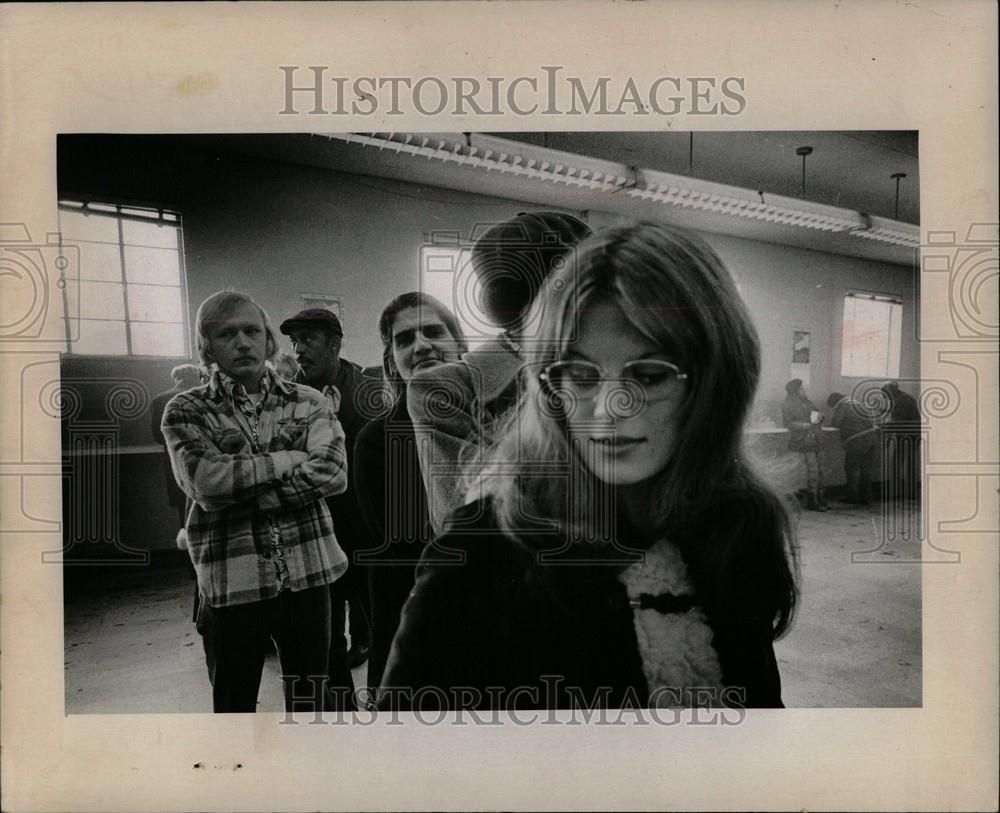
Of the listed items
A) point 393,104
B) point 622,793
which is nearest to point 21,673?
point 622,793

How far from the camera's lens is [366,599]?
1877 mm

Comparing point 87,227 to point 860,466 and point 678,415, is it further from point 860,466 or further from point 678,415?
point 860,466

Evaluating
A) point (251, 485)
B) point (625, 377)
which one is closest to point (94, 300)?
point (251, 485)

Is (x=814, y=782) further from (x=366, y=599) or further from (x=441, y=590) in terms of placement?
(x=366, y=599)

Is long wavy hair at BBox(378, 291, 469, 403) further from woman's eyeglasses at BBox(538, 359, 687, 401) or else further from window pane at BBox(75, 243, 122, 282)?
window pane at BBox(75, 243, 122, 282)

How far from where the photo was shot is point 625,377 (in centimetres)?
180

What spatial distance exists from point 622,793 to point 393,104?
Answer: 2048 millimetres

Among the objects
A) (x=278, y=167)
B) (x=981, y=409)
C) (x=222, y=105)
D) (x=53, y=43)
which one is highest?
(x=53, y=43)

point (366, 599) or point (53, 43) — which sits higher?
point (53, 43)

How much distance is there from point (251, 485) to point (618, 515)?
1.02m

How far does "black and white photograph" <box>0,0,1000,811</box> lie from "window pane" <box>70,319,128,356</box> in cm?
1

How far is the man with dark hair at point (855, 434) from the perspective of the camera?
1.86 metres

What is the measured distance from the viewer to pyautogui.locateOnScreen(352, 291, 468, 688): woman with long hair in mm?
1838

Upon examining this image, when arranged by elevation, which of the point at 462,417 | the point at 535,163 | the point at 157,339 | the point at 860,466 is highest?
the point at 535,163
